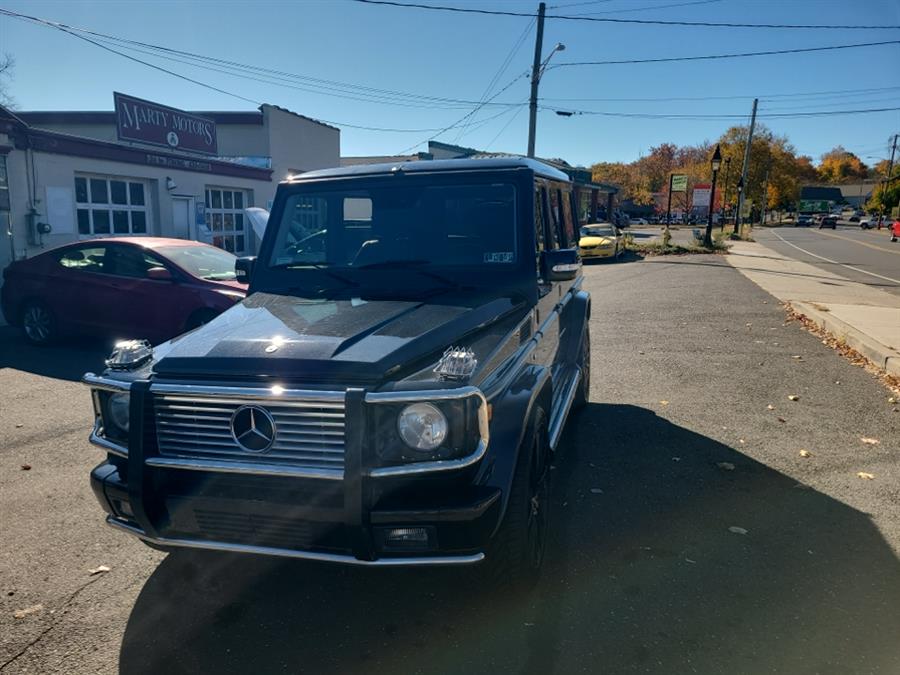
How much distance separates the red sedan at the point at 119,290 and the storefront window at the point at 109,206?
5.02 m

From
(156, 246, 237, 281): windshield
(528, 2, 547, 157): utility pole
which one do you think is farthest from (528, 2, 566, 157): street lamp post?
(156, 246, 237, 281): windshield

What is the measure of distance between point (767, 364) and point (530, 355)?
5.84m

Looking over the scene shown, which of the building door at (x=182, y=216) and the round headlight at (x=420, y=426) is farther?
the building door at (x=182, y=216)

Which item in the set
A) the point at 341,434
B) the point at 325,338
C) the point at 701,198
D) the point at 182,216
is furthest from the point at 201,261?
the point at 701,198

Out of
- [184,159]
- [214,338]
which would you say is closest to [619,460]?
[214,338]

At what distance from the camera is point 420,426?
2443mm

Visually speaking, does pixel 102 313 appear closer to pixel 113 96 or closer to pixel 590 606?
pixel 590 606

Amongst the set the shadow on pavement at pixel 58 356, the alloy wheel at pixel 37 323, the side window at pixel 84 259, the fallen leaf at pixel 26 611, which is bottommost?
the shadow on pavement at pixel 58 356

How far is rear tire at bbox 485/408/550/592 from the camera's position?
2662 mm

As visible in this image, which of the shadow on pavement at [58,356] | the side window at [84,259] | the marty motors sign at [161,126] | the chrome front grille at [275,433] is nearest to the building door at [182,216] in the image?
the marty motors sign at [161,126]

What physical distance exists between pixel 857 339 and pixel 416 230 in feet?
25.0

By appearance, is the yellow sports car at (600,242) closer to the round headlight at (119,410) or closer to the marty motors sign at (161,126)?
the marty motors sign at (161,126)

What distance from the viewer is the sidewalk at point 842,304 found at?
8268 millimetres

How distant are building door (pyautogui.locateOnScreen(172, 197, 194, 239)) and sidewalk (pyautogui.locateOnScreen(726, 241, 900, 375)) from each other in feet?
46.9
